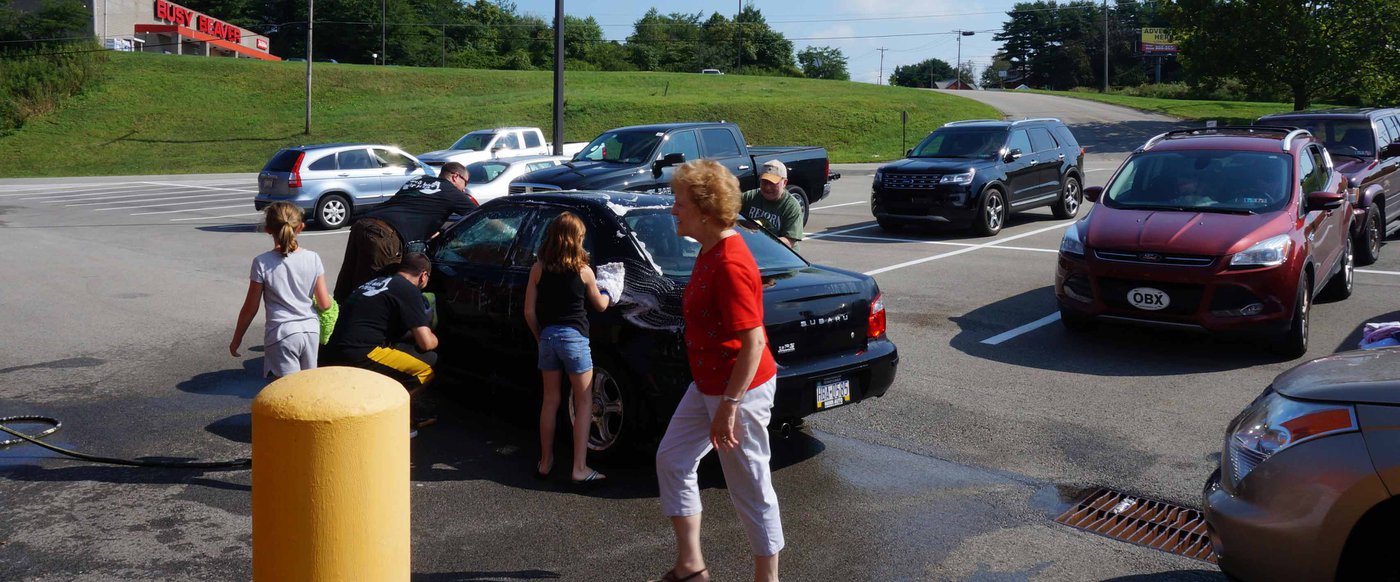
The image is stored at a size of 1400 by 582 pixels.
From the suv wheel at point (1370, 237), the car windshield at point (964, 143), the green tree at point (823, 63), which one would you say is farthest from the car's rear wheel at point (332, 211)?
the green tree at point (823, 63)

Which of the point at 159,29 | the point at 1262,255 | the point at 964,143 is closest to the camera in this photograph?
the point at 1262,255

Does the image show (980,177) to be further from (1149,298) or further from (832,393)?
(832,393)

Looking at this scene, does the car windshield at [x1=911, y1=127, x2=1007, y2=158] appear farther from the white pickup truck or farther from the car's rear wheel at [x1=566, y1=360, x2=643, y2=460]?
the car's rear wheel at [x1=566, y1=360, x2=643, y2=460]

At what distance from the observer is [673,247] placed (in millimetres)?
6238

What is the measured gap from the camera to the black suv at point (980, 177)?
53.1 feet

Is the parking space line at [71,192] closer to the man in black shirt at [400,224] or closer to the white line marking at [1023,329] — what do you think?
the man in black shirt at [400,224]

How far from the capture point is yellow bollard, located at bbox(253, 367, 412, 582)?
325 centimetres

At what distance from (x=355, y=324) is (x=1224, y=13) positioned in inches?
1634

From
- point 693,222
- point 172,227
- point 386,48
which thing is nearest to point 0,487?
point 693,222

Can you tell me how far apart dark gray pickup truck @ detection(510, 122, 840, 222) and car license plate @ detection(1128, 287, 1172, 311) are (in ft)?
22.4

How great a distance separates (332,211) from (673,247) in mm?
14651

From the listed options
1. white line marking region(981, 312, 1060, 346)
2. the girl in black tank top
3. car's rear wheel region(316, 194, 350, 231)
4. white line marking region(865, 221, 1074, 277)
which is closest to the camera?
the girl in black tank top

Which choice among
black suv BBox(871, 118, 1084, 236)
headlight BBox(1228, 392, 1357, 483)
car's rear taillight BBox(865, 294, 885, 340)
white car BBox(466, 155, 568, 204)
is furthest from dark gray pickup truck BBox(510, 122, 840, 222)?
headlight BBox(1228, 392, 1357, 483)

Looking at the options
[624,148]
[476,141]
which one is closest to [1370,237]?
[624,148]
